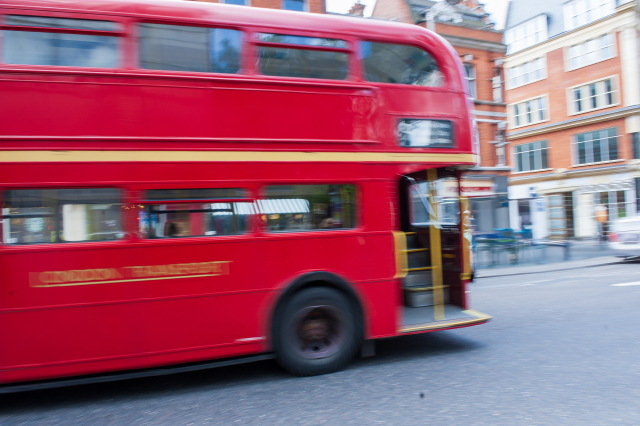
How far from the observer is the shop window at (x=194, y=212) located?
4621 millimetres

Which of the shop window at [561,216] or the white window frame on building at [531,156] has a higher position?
the white window frame on building at [531,156]

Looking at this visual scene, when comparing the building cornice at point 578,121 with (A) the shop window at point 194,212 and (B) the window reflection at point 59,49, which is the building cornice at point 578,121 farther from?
(B) the window reflection at point 59,49

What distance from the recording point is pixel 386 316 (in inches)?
210

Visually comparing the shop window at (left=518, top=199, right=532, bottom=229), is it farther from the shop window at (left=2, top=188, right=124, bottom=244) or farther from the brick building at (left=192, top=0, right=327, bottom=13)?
the shop window at (left=2, top=188, right=124, bottom=244)

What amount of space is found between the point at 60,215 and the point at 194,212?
4.02 feet

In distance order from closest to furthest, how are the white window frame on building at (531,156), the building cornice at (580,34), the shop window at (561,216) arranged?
the building cornice at (580,34) → the shop window at (561,216) → the white window frame on building at (531,156)

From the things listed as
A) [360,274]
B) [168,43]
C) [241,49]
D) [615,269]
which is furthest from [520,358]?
[615,269]

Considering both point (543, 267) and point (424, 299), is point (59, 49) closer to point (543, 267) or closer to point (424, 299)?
point (424, 299)

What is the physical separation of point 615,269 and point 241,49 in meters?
13.9

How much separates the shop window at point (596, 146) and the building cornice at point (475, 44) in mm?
10448

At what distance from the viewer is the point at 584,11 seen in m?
31.2

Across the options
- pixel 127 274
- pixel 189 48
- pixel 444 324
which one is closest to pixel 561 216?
pixel 444 324

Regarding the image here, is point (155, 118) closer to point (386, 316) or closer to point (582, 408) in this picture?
point (386, 316)

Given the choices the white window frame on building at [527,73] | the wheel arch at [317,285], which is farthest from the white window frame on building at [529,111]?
the wheel arch at [317,285]
